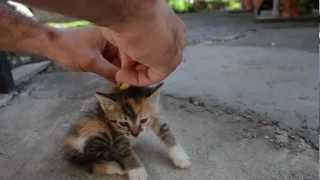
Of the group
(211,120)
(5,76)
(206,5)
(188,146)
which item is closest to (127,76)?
(188,146)

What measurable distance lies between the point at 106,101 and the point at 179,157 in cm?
35

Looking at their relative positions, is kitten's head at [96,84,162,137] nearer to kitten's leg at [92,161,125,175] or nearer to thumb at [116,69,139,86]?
kitten's leg at [92,161,125,175]

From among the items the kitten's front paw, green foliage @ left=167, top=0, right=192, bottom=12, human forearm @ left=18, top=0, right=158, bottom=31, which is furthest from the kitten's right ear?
green foliage @ left=167, top=0, right=192, bottom=12

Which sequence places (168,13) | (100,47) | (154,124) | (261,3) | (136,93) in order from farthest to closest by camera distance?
(261,3), (154,124), (136,93), (100,47), (168,13)

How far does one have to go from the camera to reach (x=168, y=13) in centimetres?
102

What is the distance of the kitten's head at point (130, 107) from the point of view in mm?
1962

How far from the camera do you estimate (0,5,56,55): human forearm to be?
4.27 feet

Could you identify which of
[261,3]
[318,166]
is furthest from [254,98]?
[261,3]

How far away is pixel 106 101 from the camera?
1994 millimetres

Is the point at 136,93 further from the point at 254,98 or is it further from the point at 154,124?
the point at 254,98

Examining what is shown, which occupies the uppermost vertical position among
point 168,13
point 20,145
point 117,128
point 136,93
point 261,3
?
point 168,13

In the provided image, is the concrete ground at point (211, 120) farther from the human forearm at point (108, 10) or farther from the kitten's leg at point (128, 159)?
the human forearm at point (108, 10)

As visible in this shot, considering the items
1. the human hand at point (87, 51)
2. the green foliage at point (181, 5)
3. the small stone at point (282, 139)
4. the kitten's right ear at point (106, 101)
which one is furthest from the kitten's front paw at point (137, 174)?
the green foliage at point (181, 5)

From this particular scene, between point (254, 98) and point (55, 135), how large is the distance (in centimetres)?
104
